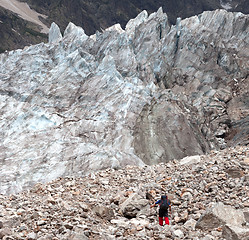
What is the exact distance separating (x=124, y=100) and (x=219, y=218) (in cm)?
2847

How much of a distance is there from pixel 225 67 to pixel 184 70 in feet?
30.6

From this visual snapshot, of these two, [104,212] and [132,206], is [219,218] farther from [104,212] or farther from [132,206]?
[104,212]

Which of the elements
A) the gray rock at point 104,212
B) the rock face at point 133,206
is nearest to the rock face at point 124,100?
the rock face at point 133,206

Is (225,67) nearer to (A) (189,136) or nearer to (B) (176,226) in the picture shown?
(A) (189,136)

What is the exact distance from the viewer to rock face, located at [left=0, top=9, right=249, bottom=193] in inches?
1041

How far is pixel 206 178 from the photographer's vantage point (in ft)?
54.2

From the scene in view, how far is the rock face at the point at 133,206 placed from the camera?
1157 centimetres

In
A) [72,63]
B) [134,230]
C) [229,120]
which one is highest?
[72,63]

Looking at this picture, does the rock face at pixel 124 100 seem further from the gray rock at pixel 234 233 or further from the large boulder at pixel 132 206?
the gray rock at pixel 234 233

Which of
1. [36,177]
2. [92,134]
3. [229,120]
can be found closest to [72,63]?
[92,134]

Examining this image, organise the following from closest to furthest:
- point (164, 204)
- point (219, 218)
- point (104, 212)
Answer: point (219, 218)
point (164, 204)
point (104, 212)

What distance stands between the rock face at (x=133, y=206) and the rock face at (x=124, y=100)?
5.25 m

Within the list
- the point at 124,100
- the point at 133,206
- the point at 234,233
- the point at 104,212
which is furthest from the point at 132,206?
the point at 124,100

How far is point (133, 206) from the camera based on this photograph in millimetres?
14859
